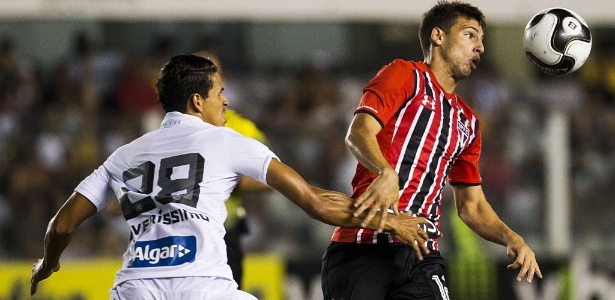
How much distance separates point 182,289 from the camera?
13.6 ft

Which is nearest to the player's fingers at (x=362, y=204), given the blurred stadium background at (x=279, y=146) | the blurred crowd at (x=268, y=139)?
the blurred stadium background at (x=279, y=146)

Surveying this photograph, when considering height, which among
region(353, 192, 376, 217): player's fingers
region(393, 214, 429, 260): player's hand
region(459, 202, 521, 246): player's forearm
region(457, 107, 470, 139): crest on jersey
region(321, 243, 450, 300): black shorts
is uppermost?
region(457, 107, 470, 139): crest on jersey

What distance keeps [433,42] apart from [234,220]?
5.59 ft

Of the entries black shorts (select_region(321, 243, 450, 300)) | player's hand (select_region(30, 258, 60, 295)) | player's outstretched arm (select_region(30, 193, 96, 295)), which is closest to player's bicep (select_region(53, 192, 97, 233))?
player's outstretched arm (select_region(30, 193, 96, 295))

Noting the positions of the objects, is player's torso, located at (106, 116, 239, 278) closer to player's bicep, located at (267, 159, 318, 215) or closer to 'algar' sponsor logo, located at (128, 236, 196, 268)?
'algar' sponsor logo, located at (128, 236, 196, 268)

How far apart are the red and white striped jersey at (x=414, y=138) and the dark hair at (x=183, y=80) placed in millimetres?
802

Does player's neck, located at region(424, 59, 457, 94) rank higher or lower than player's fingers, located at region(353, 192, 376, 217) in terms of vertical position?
higher

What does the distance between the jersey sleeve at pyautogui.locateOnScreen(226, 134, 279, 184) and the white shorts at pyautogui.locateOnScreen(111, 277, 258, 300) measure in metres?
0.45

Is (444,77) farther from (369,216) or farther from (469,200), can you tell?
(369,216)

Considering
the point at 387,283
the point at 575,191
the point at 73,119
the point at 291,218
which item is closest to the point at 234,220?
the point at 387,283

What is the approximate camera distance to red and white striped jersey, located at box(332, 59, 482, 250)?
5051 mm

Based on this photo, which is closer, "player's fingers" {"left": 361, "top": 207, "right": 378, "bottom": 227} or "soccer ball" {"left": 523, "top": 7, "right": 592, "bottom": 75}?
"player's fingers" {"left": 361, "top": 207, "right": 378, "bottom": 227}

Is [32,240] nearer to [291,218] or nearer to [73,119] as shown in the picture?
[73,119]

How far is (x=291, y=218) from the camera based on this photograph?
31.6ft
